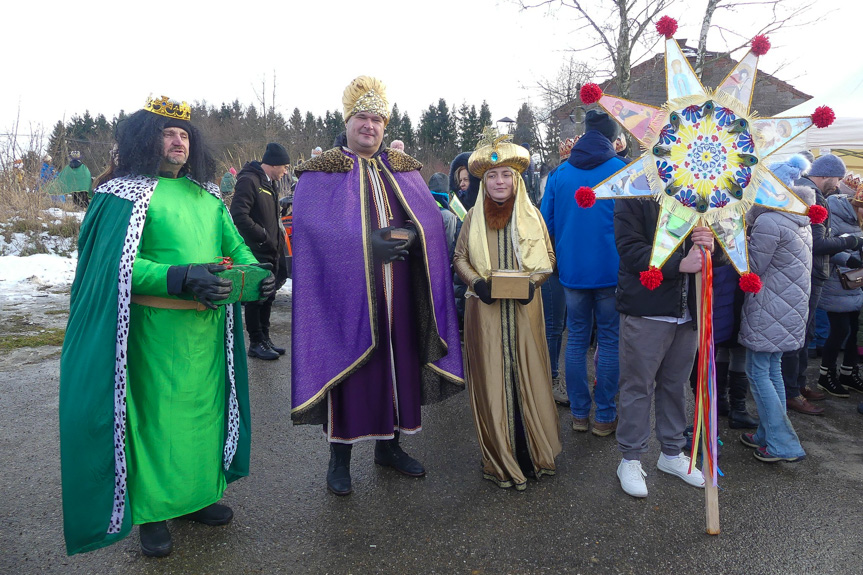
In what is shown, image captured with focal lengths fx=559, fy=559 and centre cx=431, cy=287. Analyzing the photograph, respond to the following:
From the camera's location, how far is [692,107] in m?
2.75

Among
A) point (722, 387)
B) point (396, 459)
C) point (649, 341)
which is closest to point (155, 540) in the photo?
point (396, 459)

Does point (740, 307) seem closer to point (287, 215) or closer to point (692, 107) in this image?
point (692, 107)

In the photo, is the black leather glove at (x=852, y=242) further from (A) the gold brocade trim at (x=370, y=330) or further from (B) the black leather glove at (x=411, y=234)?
(A) the gold brocade trim at (x=370, y=330)

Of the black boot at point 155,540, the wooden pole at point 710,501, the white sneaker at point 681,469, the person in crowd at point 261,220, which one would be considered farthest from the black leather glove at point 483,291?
the person in crowd at point 261,220

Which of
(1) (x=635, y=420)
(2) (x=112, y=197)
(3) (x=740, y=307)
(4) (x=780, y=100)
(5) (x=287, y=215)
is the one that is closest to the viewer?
(2) (x=112, y=197)

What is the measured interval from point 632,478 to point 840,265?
118 inches

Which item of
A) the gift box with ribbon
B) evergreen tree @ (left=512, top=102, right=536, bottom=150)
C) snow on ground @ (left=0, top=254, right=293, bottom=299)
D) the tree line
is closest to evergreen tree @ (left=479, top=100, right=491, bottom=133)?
the tree line

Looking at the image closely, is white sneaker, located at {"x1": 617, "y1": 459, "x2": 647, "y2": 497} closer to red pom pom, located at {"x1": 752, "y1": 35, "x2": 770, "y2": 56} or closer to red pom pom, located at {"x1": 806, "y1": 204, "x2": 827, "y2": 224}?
red pom pom, located at {"x1": 806, "y1": 204, "x2": 827, "y2": 224}

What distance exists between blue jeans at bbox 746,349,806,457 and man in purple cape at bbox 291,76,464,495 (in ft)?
6.22

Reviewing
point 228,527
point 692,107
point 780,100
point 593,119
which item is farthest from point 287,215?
point 780,100

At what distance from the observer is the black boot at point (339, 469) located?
10.3 ft

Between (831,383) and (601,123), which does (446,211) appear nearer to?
(601,123)

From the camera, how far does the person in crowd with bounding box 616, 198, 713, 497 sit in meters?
3.03

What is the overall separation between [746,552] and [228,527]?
250cm
